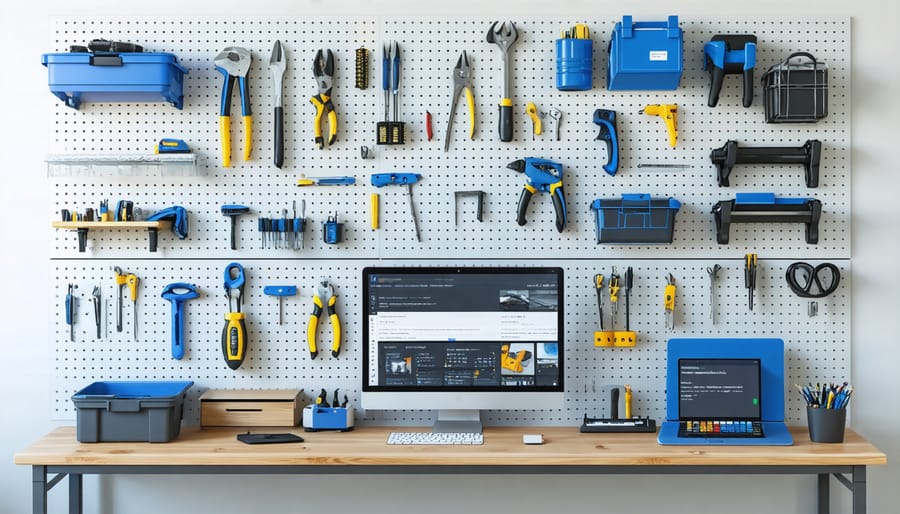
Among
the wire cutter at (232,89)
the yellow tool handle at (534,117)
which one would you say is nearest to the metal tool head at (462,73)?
the yellow tool handle at (534,117)

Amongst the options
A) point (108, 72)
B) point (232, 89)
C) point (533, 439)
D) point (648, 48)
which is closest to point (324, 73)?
point (232, 89)

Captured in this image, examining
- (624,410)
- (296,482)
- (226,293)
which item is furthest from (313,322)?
(624,410)

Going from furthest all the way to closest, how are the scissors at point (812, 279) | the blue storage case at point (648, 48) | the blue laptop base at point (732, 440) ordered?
the scissors at point (812, 279), the blue storage case at point (648, 48), the blue laptop base at point (732, 440)

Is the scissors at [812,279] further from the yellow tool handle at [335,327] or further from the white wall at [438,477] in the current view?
the yellow tool handle at [335,327]

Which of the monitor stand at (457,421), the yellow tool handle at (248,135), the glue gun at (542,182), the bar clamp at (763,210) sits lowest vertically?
the monitor stand at (457,421)

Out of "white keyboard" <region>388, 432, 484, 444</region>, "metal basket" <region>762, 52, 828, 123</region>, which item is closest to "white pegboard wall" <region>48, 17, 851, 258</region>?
"metal basket" <region>762, 52, 828, 123</region>

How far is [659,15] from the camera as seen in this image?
2551 millimetres

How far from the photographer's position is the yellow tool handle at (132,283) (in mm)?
2549

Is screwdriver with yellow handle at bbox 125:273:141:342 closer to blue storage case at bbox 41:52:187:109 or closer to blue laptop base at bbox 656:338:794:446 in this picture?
blue storage case at bbox 41:52:187:109

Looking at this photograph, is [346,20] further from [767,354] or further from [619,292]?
[767,354]

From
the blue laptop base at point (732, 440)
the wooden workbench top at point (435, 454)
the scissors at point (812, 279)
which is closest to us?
the wooden workbench top at point (435, 454)

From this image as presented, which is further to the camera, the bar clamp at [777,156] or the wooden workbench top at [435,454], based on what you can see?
the bar clamp at [777,156]

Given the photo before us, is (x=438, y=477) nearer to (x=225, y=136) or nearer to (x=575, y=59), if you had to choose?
(x=225, y=136)

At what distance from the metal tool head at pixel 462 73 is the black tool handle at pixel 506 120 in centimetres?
14
